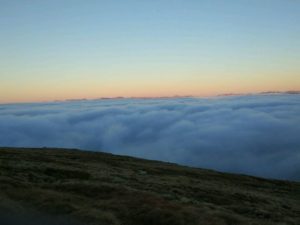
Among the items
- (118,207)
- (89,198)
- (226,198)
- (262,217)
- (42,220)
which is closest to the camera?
(42,220)

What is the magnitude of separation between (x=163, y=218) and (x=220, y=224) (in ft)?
10.8

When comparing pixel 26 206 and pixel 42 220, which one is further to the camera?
pixel 26 206

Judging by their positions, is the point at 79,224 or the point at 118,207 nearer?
the point at 79,224

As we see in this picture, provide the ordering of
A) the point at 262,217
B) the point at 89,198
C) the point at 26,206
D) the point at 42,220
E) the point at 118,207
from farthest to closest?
the point at 262,217 < the point at 89,198 < the point at 118,207 < the point at 26,206 < the point at 42,220

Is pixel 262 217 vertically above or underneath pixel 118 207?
underneath

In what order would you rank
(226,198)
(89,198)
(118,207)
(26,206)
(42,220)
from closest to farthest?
1. (42,220)
2. (26,206)
3. (118,207)
4. (89,198)
5. (226,198)

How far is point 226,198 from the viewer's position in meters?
35.9

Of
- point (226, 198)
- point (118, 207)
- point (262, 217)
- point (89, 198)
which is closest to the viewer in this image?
point (118, 207)

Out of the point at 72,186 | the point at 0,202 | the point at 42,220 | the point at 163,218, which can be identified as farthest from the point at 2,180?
the point at 163,218

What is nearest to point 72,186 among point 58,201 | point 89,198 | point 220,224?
point 89,198

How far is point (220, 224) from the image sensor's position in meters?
22.3

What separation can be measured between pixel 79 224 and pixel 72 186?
891cm

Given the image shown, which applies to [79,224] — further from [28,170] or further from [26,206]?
[28,170]

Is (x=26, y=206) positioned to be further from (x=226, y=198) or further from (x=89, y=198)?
(x=226, y=198)
